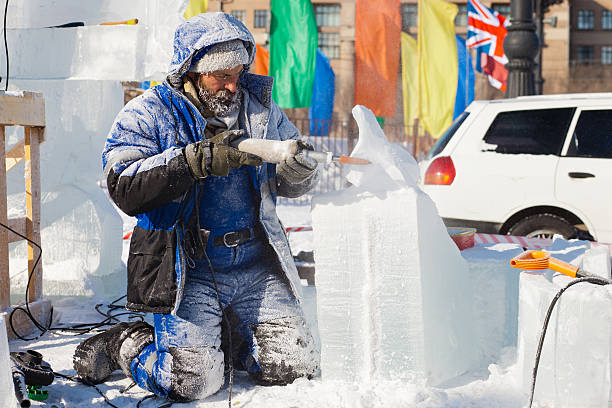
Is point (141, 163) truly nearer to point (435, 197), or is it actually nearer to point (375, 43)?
point (435, 197)

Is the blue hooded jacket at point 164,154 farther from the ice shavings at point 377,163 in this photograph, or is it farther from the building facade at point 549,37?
the building facade at point 549,37

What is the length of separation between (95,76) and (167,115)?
6.25 feet

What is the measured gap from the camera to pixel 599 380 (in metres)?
Result: 2.32

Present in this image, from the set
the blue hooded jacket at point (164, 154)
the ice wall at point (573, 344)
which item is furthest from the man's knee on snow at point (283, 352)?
the ice wall at point (573, 344)

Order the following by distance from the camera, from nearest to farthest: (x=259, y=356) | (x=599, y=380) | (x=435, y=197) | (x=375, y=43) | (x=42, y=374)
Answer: (x=599, y=380) < (x=42, y=374) < (x=259, y=356) < (x=435, y=197) < (x=375, y=43)

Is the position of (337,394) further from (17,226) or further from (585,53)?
(585,53)

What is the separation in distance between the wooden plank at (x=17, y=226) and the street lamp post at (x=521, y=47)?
218 inches

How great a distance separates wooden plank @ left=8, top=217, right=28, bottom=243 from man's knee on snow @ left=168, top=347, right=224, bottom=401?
153cm

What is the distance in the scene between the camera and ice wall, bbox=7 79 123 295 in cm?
474

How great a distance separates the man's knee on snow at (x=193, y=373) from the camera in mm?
2750

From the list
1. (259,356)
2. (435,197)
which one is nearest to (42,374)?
(259,356)

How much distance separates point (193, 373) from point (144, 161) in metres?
0.89

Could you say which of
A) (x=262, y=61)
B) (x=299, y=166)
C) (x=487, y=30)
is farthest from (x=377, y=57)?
(x=299, y=166)

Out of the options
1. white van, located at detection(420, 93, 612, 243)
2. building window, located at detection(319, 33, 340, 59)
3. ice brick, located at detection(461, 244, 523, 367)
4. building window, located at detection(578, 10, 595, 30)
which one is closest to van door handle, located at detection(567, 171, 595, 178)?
white van, located at detection(420, 93, 612, 243)
